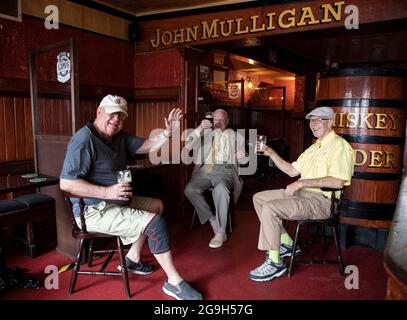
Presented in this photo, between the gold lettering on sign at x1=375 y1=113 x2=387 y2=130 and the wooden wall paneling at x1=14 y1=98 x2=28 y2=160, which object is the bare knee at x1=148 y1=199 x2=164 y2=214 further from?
the gold lettering on sign at x1=375 y1=113 x2=387 y2=130

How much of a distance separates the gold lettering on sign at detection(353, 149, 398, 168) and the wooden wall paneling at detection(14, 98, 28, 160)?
3.38 meters

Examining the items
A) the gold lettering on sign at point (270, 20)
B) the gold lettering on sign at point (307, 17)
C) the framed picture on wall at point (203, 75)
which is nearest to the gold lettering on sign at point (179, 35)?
the framed picture on wall at point (203, 75)

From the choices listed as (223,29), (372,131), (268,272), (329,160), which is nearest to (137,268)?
(268,272)

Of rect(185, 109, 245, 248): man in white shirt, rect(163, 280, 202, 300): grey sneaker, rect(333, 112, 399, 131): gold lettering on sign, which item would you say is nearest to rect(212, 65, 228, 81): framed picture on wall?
rect(185, 109, 245, 248): man in white shirt

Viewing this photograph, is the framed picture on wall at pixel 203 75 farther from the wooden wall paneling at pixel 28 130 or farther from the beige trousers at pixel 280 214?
the beige trousers at pixel 280 214

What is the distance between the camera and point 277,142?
784 cm

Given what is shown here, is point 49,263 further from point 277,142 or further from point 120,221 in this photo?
point 277,142

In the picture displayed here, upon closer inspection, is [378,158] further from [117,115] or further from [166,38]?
[166,38]

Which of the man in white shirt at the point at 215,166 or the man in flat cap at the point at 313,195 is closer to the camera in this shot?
the man in flat cap at the point at 313,195

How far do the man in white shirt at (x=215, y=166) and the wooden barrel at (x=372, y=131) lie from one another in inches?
43.7

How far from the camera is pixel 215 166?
3.85 m

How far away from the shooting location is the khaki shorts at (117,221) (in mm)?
2338

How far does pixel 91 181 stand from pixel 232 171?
1769mm

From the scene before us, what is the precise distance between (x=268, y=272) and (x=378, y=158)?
1550 millimetres
